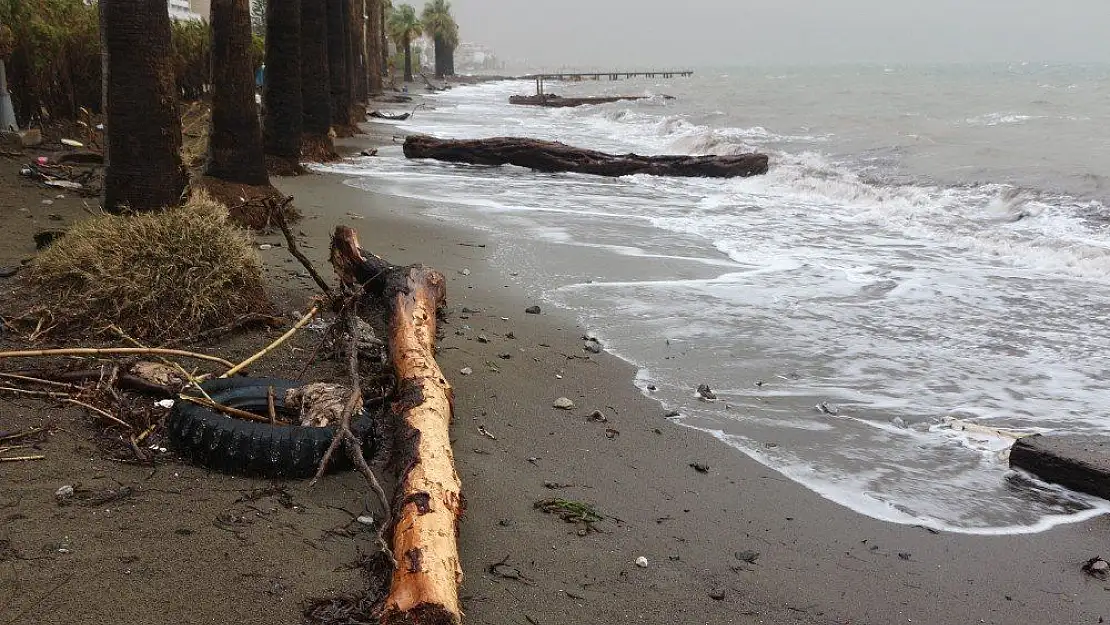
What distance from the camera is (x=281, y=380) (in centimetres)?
444

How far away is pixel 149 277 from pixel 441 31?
3799 inches

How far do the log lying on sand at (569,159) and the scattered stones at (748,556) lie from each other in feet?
44.2

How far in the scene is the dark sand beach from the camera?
2.93 metres

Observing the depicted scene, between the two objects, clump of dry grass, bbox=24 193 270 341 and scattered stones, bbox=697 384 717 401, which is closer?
clump of dry grass, bbox=24 193 270 341

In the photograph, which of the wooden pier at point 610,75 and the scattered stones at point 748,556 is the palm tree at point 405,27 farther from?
the scattered stones at point 748,556

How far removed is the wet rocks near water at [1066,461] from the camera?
433cm

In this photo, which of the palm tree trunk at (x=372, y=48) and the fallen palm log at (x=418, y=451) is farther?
the palm tree trunk at (x=372, y=48)

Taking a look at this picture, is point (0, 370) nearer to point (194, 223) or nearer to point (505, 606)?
point (194, 223)

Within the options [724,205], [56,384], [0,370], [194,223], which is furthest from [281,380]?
[724,205]

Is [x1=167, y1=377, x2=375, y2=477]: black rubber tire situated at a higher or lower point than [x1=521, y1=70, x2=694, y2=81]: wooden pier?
lower

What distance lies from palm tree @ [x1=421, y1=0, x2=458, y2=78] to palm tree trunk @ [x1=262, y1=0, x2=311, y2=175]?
8580cm

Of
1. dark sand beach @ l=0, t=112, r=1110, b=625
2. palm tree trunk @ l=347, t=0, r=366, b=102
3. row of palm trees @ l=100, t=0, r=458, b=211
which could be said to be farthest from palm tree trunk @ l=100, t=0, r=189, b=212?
palm tree trunk @ l=347, t=0, r=366, b=102

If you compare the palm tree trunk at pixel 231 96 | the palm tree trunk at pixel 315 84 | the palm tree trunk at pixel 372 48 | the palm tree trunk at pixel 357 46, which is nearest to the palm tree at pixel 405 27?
the palm tree trunk at pixel 372 48

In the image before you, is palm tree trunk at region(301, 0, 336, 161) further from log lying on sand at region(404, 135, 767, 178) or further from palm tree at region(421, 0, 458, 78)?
palm tree at region(421, 0, 458, 78)
